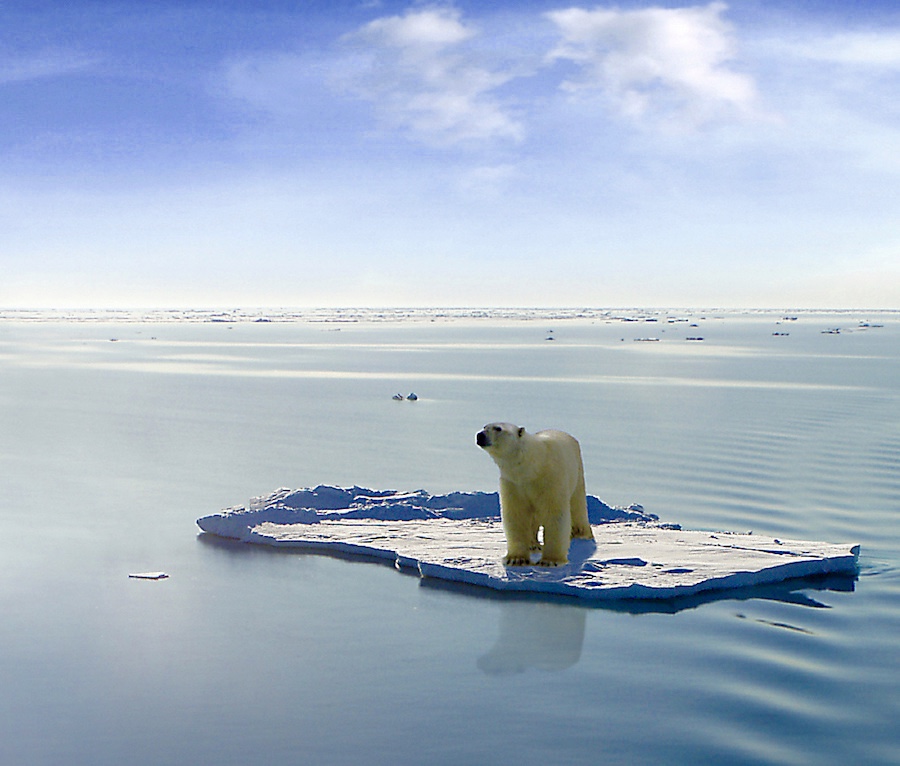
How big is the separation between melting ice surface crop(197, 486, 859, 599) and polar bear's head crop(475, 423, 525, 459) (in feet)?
3.31

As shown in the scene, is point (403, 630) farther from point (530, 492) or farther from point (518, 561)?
point (530, 492)

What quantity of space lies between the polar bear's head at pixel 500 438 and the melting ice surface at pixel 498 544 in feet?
3.31

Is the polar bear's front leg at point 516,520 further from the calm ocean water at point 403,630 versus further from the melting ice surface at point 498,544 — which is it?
the calm ocean water at point 403,630

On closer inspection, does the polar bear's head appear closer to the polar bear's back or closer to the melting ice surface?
the polar bear's back

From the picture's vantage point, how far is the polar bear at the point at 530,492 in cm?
822

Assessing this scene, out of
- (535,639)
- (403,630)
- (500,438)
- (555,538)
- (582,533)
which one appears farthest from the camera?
(582,533)

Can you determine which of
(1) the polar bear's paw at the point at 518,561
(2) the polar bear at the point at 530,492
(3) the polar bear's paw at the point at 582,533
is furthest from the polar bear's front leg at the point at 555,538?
(3) the polar bear's paw at the point at 582,533

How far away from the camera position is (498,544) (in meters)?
9.02

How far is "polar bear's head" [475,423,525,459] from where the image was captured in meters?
8.08

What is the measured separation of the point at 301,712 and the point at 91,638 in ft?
6.91

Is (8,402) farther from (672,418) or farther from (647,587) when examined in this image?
(647,587)

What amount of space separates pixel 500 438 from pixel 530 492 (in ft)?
1.85

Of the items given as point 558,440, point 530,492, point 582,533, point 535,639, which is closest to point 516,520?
point 530,492

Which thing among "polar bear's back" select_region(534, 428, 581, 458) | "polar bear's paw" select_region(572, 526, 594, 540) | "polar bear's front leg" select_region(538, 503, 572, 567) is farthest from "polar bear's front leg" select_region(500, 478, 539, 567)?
"polar bear's paw" select_region(572, 526, 594, 540)
